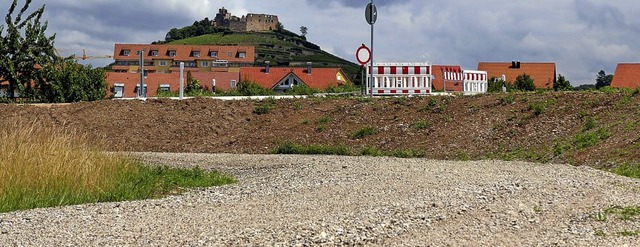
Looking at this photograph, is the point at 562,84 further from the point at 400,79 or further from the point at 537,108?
the point at 537,108

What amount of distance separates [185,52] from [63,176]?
154 metres

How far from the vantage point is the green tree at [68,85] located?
35.9 m

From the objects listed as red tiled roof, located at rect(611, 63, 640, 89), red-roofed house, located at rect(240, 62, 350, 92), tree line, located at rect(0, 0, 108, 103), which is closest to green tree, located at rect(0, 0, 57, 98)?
tree line, located at rect(0, 0, 108, 103)

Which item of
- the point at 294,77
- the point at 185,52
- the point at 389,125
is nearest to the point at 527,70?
the point at 294,77

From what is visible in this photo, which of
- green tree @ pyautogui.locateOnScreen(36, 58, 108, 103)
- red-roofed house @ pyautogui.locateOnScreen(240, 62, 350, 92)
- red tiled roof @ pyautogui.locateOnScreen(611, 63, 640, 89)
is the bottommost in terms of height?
green tree @ pyautogui.locateOnScreen(36, 58, 108, 103)

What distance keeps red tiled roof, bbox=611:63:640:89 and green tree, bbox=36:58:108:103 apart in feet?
92.3

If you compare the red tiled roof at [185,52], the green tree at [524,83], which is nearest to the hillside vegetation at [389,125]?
the green tree at [524,83]

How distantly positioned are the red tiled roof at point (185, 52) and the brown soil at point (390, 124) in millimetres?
127869

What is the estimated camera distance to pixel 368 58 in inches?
1236

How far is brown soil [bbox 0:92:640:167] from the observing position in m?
20.4

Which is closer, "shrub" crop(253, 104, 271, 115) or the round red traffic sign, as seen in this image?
"shrub" crop(253, 104, 271, 115)

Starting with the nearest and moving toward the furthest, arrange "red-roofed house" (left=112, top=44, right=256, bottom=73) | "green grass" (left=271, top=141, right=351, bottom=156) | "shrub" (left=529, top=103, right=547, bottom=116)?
"shrub" (left=529, top=103, right=547, bottom=116)
"green grass" (left=271, top=141, right=351, bottom=156)
"red-roofed house" (left=112, top=44, right=256, bottom=73)

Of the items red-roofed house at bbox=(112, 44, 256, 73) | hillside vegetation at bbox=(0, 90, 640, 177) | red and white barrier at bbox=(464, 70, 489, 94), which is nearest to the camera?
hillside vegetation at bbox=(0, 90, 640, 177)

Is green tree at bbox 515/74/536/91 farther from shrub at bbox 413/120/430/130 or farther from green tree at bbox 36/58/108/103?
green tree at bbox 36/58/108/103
